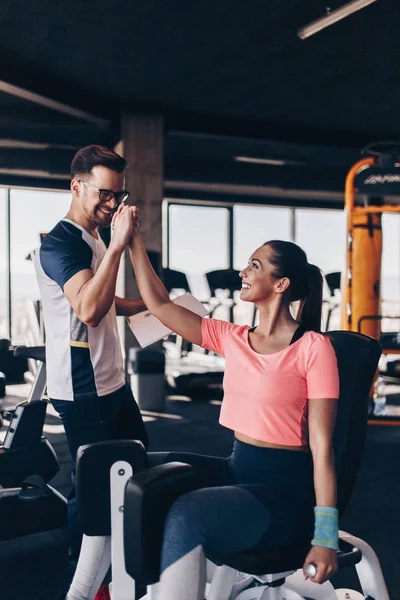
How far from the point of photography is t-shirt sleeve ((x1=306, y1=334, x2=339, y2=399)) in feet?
4.25

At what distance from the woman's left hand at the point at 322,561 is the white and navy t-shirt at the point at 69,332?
0.72 m

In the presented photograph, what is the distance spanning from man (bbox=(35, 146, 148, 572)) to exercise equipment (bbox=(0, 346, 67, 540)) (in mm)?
597

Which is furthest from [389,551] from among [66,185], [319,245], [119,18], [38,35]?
[319,245]

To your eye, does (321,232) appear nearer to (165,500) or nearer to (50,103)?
(50,103)

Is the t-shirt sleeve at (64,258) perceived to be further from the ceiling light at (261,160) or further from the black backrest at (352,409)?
the ceiling light at (261,160)

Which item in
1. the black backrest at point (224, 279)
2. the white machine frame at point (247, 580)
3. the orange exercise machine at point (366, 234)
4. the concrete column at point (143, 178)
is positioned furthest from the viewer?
the black backrest at point (224, 279)

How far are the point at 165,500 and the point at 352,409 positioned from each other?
48 centimetres

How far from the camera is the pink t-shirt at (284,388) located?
4.33ft

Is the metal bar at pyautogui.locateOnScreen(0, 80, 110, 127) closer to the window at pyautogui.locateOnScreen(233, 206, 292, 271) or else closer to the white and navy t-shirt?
the window at pyautogui.locateOnScreen(233, 206, 292, 271)

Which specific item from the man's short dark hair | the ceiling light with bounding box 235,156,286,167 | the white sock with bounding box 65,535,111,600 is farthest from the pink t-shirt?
the ceiling light with bounding box 235,156,286,167

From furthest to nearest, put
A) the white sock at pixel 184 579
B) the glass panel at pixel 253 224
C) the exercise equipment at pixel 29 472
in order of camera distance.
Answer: the glass panel at pixel 253 224 → the exercise equipment at pixel 29 472 → the white sock at pixel 184 579

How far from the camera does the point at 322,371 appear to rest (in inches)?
51.6

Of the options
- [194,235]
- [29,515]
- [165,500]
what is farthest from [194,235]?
[165,500]

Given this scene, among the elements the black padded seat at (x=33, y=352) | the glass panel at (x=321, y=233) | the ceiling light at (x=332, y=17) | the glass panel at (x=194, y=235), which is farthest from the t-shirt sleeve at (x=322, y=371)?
the glass panel at (x=321, y=233)
